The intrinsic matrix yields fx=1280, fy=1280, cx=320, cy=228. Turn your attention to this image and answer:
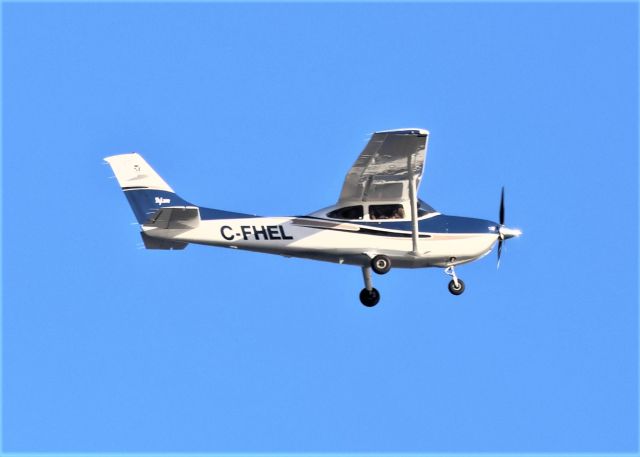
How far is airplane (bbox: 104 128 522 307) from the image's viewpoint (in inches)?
976

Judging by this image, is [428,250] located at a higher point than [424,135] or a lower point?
lower

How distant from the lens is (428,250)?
25578 mm

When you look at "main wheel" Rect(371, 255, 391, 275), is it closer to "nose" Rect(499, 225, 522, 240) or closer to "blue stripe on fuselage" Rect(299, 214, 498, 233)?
"blue stripe on fuselage" Rect(299, 214, 498, 233)

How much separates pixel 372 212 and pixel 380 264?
112 centimetres

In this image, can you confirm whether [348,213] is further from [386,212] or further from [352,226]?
[386,212]

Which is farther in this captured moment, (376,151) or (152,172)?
(152,172)

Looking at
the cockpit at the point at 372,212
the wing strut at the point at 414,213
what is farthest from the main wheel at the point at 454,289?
the cockpit at the point at 372,212

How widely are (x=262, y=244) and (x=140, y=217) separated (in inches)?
98.1

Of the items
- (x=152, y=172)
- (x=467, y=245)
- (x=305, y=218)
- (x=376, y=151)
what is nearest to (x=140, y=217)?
(x=152, y=172)

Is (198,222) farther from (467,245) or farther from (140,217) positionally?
(467,245)

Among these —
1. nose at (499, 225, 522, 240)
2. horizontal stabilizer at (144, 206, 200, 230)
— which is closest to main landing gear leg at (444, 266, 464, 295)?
nose at (499, 225, 522, 240)

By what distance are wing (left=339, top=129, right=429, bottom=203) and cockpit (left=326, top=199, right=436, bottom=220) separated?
0.46 ft

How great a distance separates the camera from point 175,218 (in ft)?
80.6

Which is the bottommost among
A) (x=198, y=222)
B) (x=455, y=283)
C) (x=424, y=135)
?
(x=455, y=283)
